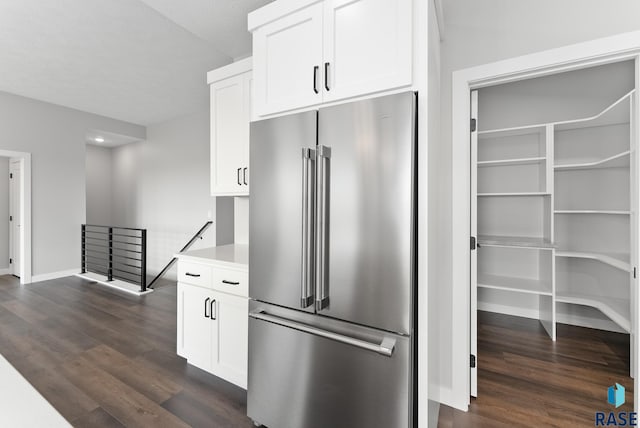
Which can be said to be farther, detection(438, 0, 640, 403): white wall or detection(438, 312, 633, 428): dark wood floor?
detection(438, 312, 633, 428): dark wood floor

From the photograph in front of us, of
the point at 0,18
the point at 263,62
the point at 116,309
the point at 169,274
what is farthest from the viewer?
the point at 169,274

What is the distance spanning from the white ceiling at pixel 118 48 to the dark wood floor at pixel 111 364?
2.82 metres

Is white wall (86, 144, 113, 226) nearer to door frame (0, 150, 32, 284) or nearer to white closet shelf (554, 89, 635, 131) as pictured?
door frame (0, 150, 32, 284)

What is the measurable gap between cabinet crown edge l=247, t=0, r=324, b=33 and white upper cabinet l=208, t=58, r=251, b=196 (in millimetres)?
542

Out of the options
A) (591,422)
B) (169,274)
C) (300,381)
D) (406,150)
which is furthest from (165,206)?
(591,422)

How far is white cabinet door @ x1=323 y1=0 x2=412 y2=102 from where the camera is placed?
4.28 ft

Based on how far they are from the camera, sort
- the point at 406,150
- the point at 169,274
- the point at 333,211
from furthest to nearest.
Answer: the point at 169,274 → the point at 333,211 → the point at 406,150

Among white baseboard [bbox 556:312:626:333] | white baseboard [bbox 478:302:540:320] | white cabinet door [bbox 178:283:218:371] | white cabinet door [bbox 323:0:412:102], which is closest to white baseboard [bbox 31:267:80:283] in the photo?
white cabinet door [bbox 178:283:218:371]

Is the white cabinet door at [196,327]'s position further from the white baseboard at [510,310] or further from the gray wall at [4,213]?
the gray wall at [4,213]

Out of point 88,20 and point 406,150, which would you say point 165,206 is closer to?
point 88,20

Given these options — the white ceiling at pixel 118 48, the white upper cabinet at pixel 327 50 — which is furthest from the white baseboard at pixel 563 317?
the white ceiling at pixel 118 48

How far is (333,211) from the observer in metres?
1.42

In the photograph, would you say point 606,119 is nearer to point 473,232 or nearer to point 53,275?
point 473,232

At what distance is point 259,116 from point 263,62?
0.99ft
